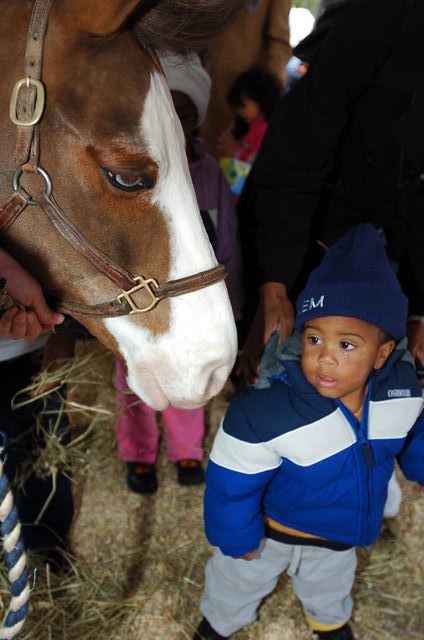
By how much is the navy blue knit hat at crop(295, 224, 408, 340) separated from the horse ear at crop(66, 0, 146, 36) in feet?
2.21

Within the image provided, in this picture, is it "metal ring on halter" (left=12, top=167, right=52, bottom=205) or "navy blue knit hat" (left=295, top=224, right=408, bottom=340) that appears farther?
"navy blue knit hat" (left=295, top=224, right=408, bottom=340)

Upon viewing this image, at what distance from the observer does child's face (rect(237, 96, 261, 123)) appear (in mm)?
3613

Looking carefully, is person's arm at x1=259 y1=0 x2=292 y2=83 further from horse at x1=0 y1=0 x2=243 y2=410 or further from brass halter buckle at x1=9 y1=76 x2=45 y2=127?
brass halter buckle at x1=9 y1=76 x2=45 y2=127

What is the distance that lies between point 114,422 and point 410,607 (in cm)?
131

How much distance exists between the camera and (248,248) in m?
2.09

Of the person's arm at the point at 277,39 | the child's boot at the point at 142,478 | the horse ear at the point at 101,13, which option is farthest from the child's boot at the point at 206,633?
the person's arm at the point at 277,39

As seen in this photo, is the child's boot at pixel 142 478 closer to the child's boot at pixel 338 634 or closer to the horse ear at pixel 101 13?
the child's boot at pixel 338 634

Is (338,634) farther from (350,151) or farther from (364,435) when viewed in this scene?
(350,151)

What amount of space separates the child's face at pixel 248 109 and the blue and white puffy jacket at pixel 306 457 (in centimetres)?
269

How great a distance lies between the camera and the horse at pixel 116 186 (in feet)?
2.95

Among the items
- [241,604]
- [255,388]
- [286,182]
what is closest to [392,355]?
[255,388]

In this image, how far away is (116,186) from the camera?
37.1 inches

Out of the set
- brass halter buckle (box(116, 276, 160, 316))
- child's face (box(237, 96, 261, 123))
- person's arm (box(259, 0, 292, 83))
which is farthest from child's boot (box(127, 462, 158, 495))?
person's arm (box(259, 0, 292, 83))

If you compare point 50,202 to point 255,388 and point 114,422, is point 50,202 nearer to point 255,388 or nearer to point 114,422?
point 255,388
